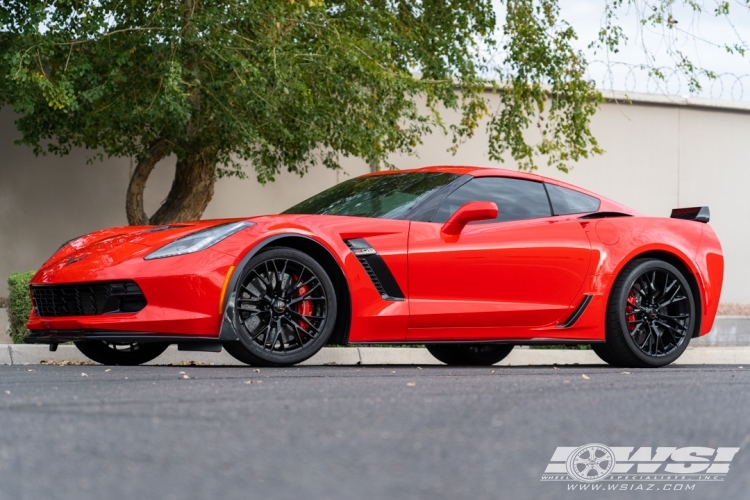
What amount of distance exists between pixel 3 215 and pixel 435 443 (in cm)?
1245

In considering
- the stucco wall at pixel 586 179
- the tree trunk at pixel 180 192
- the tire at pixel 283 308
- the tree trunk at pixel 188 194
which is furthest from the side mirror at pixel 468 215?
the stucco wall at pixel 586 179

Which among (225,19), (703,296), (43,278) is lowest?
(703,296)

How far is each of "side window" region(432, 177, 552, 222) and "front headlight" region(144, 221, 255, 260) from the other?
144 cm

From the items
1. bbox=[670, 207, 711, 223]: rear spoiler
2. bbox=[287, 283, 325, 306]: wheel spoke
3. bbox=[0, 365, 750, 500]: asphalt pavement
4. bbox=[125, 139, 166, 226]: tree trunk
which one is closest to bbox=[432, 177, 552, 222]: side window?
bbox=[287, 283, 325, 306]: wheel spoke

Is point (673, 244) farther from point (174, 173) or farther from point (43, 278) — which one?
point (174, 173)

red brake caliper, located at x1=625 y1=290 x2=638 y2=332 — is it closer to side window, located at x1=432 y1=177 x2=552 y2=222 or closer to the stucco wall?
side window, located at x1=432 y1=177 x2=552 y2=222

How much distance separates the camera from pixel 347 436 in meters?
3.35

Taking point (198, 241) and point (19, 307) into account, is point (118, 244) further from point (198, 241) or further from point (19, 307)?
point (19, 307)

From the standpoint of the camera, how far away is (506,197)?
7102 mm

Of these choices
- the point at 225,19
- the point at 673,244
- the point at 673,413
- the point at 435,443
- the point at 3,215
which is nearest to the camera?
the point at 435,443

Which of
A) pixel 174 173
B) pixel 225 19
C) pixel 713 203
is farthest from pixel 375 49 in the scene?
pixel 713 203

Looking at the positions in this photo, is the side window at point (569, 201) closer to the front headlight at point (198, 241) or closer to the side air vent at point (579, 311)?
the side air vent at point (579, 311)

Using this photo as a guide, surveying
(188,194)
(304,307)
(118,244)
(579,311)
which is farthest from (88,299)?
(188,194)

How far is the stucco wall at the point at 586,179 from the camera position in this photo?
572 inches
